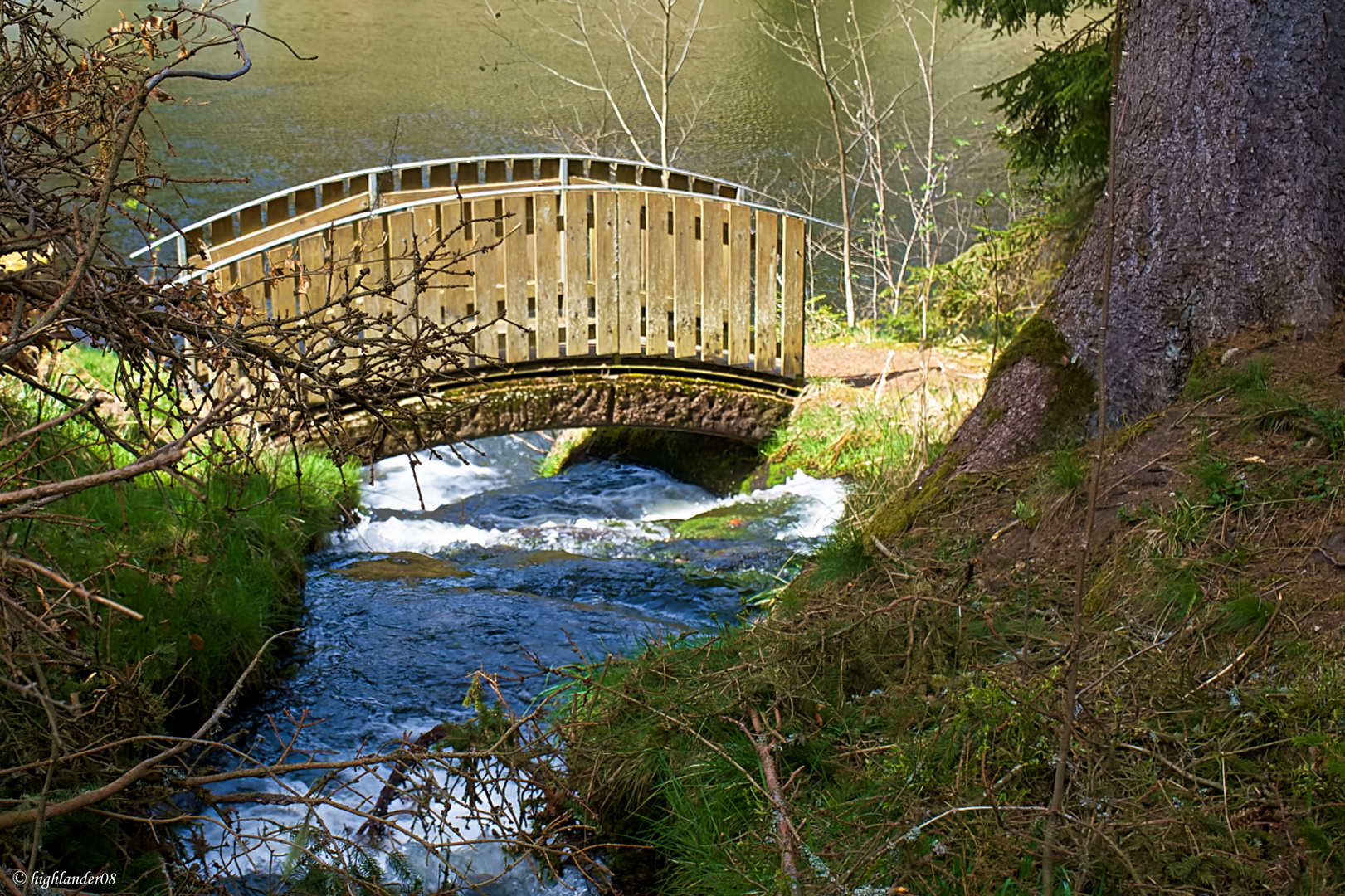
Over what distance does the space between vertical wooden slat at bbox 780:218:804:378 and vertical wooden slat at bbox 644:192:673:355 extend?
2.75 ft

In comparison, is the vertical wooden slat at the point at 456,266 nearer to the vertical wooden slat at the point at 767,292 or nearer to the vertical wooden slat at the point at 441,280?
the vertical wooden slat at the point at 441,280

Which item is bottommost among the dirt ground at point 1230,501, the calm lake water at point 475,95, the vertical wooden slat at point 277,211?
the dirt ground at point 1230,501

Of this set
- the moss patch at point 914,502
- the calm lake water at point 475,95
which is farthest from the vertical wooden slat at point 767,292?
the calm lake water at point 475,95

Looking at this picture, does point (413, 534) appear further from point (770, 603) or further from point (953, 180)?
point (953, 180)

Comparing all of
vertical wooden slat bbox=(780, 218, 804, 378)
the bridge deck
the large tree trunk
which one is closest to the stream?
vertical wooden slat bbox=(780, 218, 804, 378)

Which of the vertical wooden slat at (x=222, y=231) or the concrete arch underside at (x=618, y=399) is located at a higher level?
the vertical wooden slat at (x=222, y=231)

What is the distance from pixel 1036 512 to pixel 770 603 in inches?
50.4

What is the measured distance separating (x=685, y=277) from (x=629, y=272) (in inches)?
16.4

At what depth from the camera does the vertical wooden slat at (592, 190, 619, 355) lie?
7887 mm

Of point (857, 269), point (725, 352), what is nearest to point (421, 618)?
point (725, 352)

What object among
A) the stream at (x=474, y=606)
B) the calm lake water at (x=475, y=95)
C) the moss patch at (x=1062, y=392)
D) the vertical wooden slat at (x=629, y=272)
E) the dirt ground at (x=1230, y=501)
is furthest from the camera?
the calm lake water at (x=475, y=95)

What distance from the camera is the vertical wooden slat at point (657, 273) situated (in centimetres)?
798

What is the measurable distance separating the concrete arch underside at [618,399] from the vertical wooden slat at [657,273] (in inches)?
8.0

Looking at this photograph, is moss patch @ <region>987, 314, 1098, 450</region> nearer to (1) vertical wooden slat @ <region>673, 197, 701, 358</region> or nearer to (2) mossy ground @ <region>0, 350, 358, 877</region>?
(2) mossy ground @ <region>0, 350, 358, 877</region>
